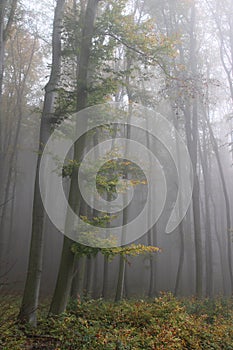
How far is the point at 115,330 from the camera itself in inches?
225

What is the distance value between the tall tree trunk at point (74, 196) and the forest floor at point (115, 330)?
12.6 inches

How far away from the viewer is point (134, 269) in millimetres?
25750

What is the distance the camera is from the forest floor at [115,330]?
5.03 m

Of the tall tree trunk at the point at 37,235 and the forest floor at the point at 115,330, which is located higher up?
the tall tree trunk at the point at 37,235

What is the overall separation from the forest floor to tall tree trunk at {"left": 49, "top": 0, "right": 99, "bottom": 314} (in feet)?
1.05

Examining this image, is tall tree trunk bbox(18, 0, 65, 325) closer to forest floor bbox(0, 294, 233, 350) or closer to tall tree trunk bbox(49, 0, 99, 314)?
forest floor bbox(0, 294, 233, 350)

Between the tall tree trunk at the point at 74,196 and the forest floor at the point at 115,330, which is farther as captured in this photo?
the tall tree trunk at the point at 74,196

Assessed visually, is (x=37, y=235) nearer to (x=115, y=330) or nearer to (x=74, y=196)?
(x=74, y=196)

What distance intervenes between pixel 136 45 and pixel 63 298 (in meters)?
5.47

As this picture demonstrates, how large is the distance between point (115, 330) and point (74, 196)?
2502 millimetres

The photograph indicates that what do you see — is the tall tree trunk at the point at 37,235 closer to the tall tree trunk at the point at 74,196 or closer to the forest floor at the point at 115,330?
the forest floor at the point at 115,330

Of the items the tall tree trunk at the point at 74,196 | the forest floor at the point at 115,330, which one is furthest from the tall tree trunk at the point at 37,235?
the tall tree trunk at the point at 74,196

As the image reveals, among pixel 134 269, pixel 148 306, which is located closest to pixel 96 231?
pixel 148 306

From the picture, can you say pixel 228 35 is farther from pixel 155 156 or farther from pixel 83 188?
pixel 83 188
